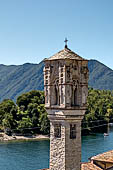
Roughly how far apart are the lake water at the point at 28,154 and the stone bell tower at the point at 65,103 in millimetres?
25413

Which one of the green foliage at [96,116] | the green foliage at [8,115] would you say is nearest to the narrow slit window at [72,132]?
the green foliage at [8,115]

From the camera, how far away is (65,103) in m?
15.7

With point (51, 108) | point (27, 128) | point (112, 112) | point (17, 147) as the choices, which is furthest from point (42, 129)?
point (51, 108)

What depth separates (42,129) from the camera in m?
72.4

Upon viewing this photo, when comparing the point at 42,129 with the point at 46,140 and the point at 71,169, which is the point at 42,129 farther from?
the point at 71,169

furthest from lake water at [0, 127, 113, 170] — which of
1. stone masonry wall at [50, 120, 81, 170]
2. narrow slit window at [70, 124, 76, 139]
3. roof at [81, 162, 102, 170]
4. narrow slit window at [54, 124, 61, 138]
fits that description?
narrow slit window at [70, 124, 76, 139]

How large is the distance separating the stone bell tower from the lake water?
25413 mm

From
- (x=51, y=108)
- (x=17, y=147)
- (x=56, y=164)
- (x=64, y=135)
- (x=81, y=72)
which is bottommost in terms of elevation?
(x=17, y=147)

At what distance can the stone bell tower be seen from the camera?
15.7m

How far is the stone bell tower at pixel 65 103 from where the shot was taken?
51.4 ft

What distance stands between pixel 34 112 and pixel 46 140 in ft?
39.7

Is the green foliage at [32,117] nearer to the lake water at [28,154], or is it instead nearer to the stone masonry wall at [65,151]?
the lake water at [28,154]

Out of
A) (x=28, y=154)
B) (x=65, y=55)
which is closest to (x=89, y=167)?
(x=65, y=55)

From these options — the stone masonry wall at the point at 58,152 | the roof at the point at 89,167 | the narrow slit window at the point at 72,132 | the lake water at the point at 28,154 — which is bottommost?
the lake water at the point at 28,154
